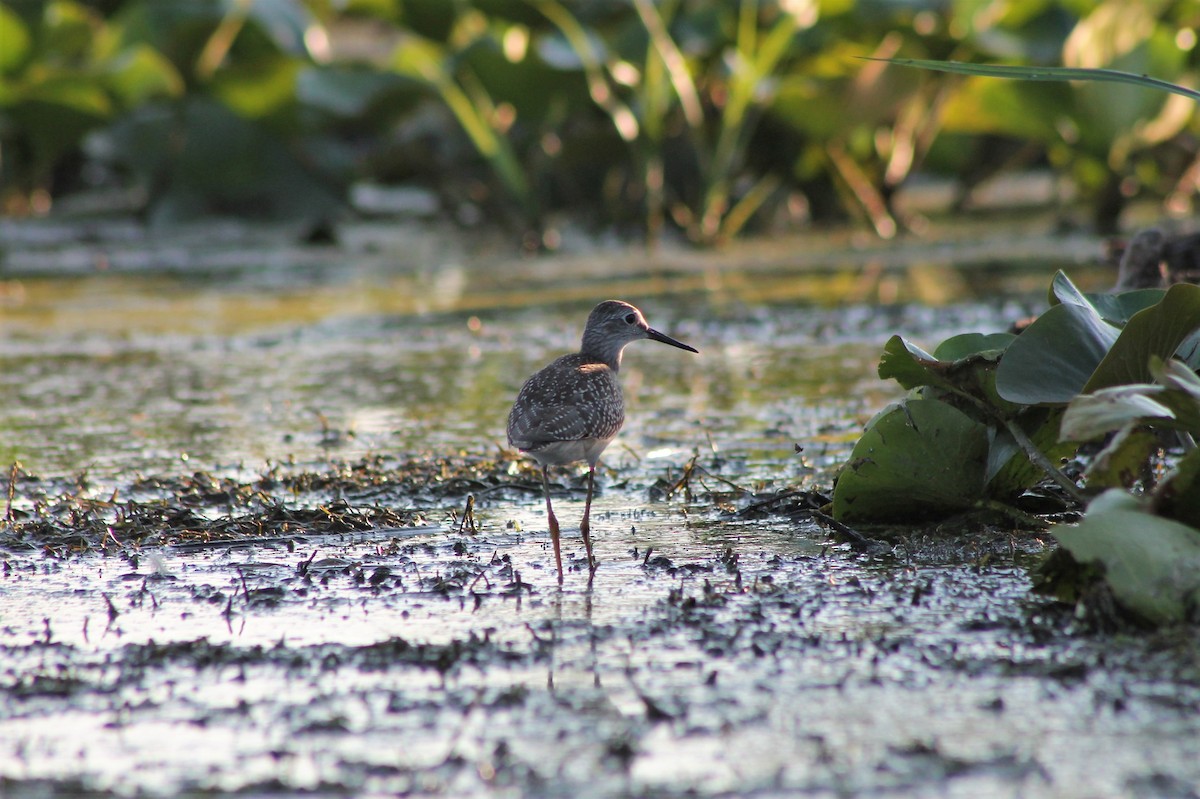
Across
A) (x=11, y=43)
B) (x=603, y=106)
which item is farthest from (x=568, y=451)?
(x=11, y=43)

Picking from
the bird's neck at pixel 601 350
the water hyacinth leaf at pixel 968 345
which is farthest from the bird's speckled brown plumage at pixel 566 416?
the water hyacinth leaf at pixel 968 345

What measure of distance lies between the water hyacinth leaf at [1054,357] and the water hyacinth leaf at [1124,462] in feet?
1.25

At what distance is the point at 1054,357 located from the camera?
4.23m

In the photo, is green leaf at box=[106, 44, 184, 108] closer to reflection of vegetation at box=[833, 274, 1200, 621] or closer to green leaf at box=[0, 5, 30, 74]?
green leaf at box=[0, 5, 30, 74]

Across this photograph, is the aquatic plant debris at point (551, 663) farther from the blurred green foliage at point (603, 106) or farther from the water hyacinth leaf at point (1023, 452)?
the blurred green foliage at point (603, 106)

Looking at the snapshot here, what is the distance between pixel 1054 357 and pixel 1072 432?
686mm

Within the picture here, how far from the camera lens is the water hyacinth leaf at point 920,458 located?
4.45 metres

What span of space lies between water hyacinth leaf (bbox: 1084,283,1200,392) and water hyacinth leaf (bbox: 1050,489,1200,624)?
0.67 metres

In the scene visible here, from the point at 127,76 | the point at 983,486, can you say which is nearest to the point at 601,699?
the point at 983,486

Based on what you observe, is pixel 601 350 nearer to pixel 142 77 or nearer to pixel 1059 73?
pixel 1059 73

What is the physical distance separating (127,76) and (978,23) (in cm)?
713

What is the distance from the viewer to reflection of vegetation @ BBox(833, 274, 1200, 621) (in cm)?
344

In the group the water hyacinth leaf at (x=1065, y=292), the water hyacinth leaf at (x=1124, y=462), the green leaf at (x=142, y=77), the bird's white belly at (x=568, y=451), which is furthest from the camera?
the green leaf at (x=142, y=77)

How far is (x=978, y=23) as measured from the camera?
1276 cm
